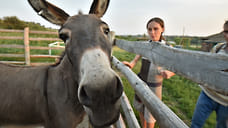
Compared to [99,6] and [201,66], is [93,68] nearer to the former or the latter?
[201,66]

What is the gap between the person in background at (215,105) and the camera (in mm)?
1641

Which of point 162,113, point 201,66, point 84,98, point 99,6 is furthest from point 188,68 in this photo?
point 99,6

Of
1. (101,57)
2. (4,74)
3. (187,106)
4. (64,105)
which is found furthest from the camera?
(187,106)

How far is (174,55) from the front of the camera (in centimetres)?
89

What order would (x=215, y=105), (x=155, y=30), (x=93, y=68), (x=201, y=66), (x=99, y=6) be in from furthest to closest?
(x=155, y=30) < (x=99, y=6) < (x=215, y=105) < (x=93, y=68) < (x=201, y=66)

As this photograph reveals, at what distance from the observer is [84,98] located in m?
1.03

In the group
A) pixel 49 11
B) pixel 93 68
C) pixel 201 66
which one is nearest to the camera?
pixel 201 66

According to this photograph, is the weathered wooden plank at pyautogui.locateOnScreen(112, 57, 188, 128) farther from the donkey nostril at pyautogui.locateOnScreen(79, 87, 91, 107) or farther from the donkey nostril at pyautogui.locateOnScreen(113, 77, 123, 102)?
the donkey nostril at pyautogui.locateOnScreen(79, 87, 91, 107)

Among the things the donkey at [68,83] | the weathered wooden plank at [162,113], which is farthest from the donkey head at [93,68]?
the weathered wooden plank at [162,113]

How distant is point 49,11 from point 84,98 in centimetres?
133

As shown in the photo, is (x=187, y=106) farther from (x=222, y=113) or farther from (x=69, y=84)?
(x=69, y=84)

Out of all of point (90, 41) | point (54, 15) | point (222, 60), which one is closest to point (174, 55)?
point (222, 60)

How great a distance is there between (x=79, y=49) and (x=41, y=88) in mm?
1028

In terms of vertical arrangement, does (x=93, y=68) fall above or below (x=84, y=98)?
above
